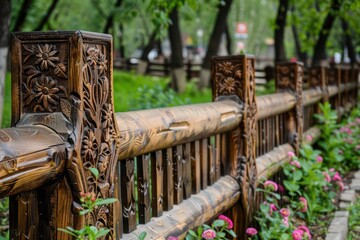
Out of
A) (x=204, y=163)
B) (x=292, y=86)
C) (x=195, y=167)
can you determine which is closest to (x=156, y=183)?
(x=195, y=167)

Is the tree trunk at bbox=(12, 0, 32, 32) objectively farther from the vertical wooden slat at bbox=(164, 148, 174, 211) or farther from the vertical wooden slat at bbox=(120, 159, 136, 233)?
the vertical wooden slat at bbox=(120, 159, 136, 233)

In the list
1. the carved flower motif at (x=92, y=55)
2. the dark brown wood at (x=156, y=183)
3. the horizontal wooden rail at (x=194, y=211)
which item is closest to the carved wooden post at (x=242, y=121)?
the horizontal wooden rail at (x=194, y=211)

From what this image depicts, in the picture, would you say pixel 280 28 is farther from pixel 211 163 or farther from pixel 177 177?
pixel 177 177

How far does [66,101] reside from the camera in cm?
211

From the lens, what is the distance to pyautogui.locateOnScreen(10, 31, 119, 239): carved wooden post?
210cm

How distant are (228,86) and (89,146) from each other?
84.5 inches

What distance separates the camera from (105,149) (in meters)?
2.30

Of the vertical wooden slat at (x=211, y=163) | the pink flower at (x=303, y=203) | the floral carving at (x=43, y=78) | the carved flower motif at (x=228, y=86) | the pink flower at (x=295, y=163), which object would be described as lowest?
the pink flower at (x=303, y=203)

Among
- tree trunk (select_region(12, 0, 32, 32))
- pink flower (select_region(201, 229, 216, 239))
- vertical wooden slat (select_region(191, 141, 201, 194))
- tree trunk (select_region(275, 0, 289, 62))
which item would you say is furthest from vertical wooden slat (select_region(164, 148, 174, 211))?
tree trunk (select_region(275, 0, 289, 62))

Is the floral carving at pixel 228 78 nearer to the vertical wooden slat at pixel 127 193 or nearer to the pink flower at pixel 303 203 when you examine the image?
the pink flower at pixel 303 203

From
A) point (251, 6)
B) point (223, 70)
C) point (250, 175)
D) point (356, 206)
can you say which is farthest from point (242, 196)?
point (251, 6)

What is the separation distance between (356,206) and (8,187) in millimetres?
4225

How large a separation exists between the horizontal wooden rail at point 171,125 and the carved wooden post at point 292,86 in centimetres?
226

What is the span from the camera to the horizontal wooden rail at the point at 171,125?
101 inches
